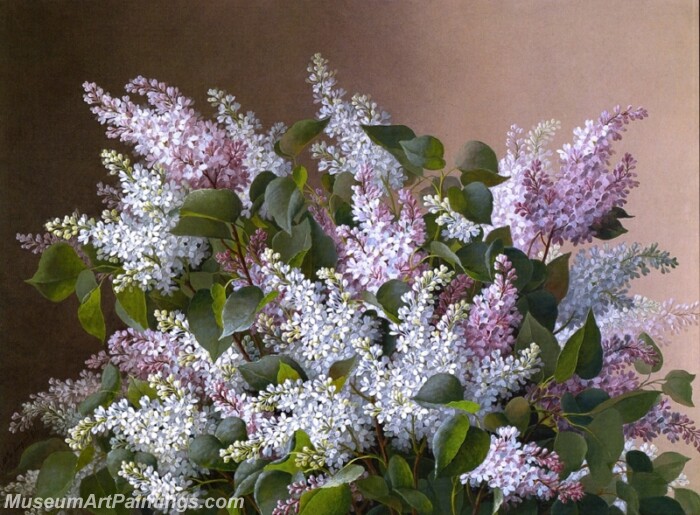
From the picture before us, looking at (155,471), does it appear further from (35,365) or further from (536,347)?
(35,365)

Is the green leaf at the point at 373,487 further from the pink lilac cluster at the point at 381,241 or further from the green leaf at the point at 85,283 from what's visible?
the green leaf at the point at 85,283

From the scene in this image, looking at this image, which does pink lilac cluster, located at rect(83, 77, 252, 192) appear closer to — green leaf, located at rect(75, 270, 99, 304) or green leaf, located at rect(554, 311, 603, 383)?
green leaf, located at rect(75, 270, 99, 304)

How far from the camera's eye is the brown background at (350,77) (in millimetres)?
849

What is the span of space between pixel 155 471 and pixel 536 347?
240 mm

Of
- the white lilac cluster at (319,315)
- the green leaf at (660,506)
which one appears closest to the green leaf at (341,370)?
the white lilac cluster at (319,315)

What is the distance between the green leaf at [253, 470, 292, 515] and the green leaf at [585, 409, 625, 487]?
7.1 inches

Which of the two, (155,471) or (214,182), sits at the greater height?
(214,182)

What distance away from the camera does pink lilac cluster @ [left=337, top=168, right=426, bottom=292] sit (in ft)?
1.59

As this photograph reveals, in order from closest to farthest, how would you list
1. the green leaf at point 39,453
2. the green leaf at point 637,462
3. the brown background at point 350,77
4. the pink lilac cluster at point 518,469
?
the pink lilac cluster at point 518,469 < the green leaf at point 637,462 < the green leaf at point 39,453 < the brown background at point 350,77

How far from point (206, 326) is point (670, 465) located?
36cm

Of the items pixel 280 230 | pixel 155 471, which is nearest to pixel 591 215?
pixel 280 230

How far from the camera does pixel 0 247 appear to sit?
2.72 ft

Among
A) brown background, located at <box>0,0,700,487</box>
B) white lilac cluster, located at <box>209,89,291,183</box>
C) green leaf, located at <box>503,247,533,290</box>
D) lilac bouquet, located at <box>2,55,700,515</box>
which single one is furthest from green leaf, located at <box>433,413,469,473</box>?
brown background, located at <box>0,0,700,487</box>

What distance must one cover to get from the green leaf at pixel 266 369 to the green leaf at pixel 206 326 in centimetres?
2
